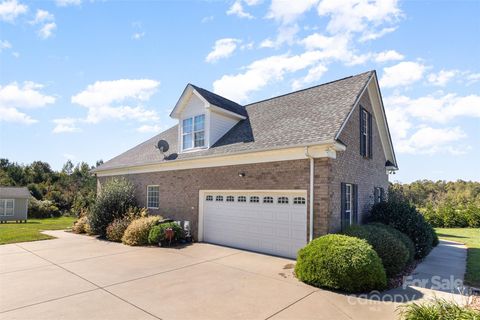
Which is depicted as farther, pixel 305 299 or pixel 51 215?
pixel 51 215

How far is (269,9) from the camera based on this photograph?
33.0ft

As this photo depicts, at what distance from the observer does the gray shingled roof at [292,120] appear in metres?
10.6

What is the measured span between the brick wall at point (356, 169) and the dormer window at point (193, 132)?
7182 millimetres

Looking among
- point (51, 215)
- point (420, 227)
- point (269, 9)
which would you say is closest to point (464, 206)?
point (420, 227)

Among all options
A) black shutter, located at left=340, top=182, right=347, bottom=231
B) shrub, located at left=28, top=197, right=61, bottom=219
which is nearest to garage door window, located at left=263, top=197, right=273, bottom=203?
black shutter, located at left=340, top=182, right=347, bottom=231

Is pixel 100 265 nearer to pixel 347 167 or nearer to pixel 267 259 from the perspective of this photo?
pixel 267 259

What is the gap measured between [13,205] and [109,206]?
25044mm

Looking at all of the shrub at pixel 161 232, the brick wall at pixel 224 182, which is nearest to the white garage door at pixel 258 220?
the brick wall at pixel 224 182

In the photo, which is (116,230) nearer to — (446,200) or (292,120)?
(292,120)

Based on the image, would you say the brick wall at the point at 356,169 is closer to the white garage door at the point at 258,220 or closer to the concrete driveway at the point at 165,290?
the white garage door at the point at 258,220

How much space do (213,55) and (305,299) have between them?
9.35 metres

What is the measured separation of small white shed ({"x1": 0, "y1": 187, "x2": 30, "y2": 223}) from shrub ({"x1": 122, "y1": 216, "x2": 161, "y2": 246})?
87.2 feet

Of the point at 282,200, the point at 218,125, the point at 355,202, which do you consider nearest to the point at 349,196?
the point at 355,202

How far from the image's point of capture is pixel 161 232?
12.9m
